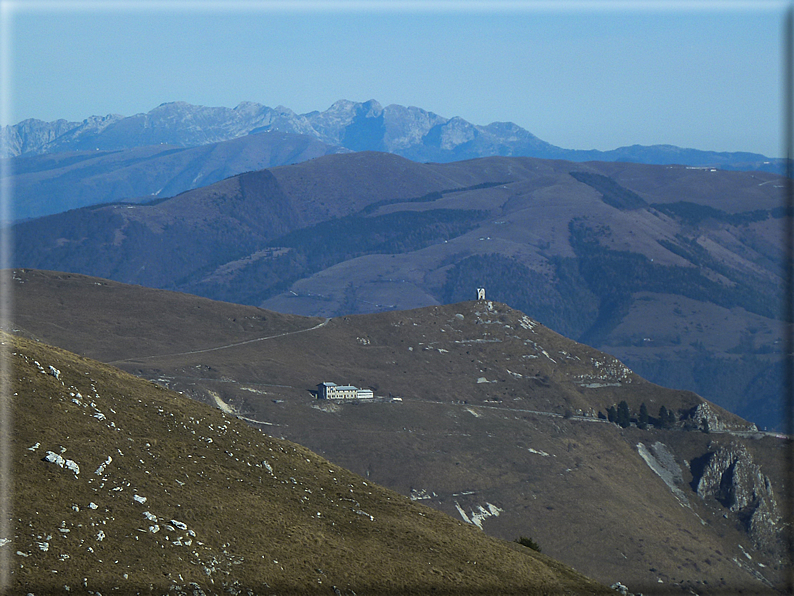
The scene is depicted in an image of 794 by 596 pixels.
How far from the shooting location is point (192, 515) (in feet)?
177

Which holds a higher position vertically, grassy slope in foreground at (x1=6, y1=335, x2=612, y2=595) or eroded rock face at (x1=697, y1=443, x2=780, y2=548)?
grassy slope in foreground at (x1=6, y1=335, x2=612, y2=595)

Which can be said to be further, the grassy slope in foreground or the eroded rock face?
the eroded rock face

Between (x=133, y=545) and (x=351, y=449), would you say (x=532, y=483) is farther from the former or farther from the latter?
(x=133, y=545)

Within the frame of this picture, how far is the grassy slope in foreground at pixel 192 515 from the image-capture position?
47.1 m

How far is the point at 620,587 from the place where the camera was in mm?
82438

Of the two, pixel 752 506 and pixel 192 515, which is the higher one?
pixel 192 515

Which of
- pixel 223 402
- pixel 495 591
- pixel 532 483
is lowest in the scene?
pixel 532 483

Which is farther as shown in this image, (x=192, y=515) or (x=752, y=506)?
(x=752, y=506)

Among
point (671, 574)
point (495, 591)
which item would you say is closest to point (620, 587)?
point (495, 591)

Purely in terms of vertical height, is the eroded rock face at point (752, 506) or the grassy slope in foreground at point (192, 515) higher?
the grassy slope in foreground at point (192, 515)

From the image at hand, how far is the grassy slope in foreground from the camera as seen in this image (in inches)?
1854

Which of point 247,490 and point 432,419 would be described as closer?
point 247,490

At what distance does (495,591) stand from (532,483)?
124m

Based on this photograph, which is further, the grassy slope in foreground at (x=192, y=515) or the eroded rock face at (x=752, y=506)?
the eroded rock face at (x=752, y=506)
